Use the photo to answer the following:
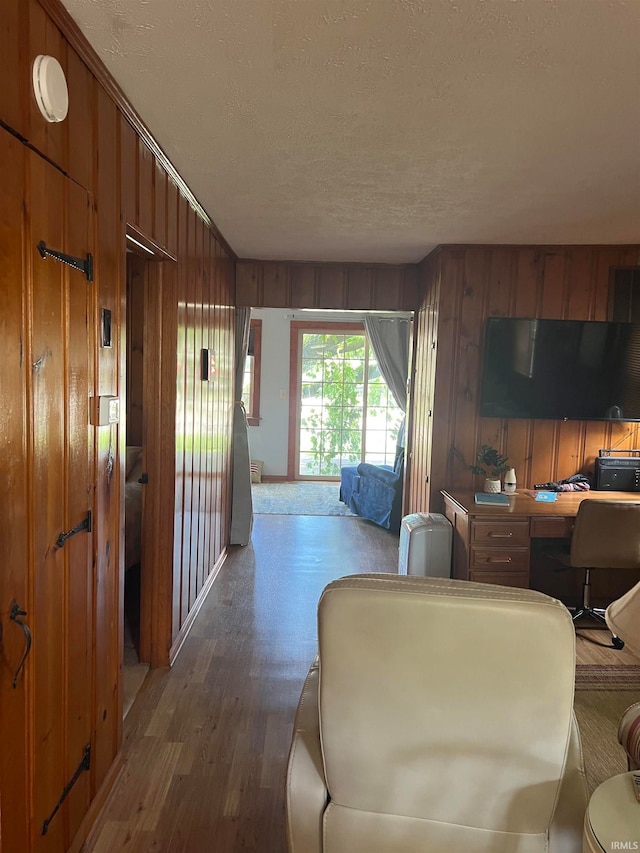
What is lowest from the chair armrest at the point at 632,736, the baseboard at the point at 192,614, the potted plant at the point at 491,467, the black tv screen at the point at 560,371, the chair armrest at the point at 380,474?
the baseboard at the point at 192,614

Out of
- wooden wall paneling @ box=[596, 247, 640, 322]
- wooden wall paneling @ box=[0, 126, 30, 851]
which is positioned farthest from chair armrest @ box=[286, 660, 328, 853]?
Result: wooden wall paneling @ box=[596, 247, 640, 322]

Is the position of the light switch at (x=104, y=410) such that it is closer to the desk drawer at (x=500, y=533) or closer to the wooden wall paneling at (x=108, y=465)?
the wooden wall paneling at (x=108, y=465)

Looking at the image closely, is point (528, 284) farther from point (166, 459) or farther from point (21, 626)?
point (21, 626)

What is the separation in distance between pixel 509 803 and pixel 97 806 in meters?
1.42

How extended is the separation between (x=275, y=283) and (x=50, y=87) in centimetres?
344

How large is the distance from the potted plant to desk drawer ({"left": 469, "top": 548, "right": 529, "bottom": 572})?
0.59m

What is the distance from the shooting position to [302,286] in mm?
4816

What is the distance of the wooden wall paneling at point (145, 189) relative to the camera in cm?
226

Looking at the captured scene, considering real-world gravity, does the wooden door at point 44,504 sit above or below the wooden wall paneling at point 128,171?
below

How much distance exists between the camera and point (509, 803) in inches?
50.4

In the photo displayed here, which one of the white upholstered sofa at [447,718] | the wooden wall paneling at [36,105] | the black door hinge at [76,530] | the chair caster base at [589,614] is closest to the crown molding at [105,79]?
the wooden wall paneling at [36,105]

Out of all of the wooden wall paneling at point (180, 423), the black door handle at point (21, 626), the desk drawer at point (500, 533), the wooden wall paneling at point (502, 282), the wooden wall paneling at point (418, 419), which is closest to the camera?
the black door handle at point (21, 626)

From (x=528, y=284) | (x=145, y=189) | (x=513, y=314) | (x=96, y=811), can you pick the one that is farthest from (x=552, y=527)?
(x=145, y=189)

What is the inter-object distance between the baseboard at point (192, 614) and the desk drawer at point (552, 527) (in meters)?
2.10
